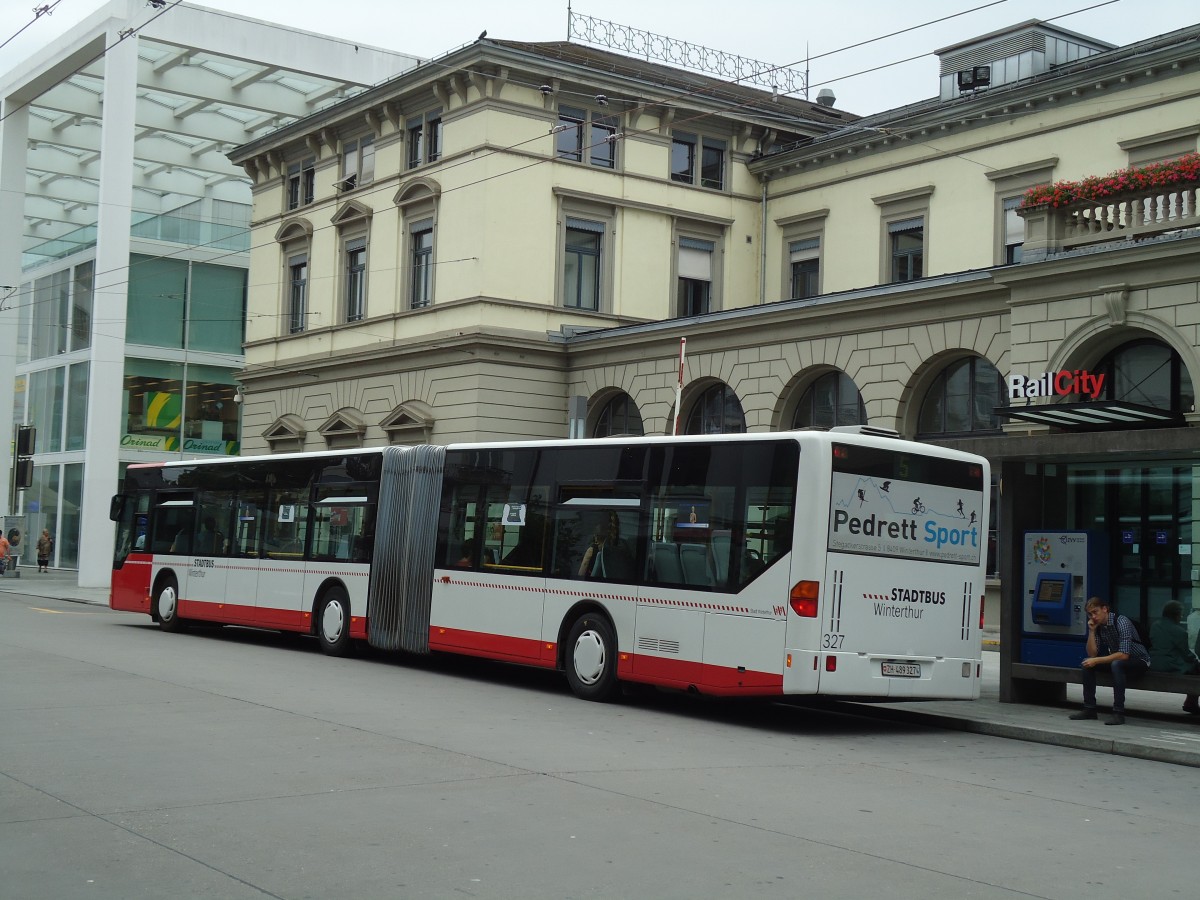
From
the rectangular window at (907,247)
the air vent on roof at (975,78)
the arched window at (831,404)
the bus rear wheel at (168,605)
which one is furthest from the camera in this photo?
the rectangular window at (907,247)

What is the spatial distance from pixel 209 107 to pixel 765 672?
38.2 m

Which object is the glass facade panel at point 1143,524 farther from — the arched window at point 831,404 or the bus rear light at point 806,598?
the arched window at point 831,404

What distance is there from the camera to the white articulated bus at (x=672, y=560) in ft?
47.2

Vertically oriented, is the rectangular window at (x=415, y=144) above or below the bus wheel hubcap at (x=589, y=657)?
above

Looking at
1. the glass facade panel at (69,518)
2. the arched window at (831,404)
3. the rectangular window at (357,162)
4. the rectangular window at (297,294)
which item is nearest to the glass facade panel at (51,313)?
the glass facade panel at (69,518)

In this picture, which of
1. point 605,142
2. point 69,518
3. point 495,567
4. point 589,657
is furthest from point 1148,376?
point 69,518

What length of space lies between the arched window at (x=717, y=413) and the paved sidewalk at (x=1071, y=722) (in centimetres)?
1221

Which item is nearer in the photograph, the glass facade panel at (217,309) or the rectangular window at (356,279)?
the rectangular window at (356,279)

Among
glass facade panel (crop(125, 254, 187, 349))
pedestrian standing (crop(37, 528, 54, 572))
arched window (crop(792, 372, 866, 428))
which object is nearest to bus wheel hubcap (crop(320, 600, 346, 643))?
arched window (crop(792, 372, 866, 428))

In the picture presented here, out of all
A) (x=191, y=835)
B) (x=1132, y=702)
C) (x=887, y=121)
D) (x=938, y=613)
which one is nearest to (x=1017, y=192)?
(x=887, y=121)

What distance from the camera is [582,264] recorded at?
116ft

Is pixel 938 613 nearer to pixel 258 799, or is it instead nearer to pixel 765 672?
pixel 765 672

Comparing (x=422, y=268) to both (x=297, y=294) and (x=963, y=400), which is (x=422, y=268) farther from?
(x=963, y=400)

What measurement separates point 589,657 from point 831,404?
1439 centimetres
